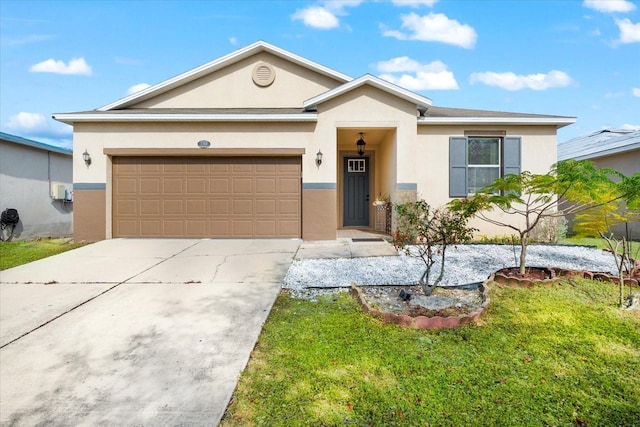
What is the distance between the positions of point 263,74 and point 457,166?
661cm

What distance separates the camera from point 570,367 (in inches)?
109

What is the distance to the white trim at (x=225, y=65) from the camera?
404 inches

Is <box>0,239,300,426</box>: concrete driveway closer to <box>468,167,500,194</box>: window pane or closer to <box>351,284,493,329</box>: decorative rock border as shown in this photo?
<box>351,284,493,329</box>: decorative rock border

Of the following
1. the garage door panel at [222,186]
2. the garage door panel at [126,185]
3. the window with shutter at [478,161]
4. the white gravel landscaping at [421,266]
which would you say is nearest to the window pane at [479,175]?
the window with shutter at [478,161]

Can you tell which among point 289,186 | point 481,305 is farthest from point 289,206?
point 481,305

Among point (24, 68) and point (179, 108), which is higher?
point (24, 68)

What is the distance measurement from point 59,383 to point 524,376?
3.70 m

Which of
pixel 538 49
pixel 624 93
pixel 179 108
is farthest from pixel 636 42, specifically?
pixel 179 108

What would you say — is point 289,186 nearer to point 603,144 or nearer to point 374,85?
point 374,85

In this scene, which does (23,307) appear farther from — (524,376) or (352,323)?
(524,376)

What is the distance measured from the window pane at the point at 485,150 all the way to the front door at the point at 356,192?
355 centimetres

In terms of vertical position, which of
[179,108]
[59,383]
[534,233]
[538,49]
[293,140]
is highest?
[538,49]

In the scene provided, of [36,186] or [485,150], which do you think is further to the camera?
[36,186]

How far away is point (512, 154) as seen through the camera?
9539 mm
